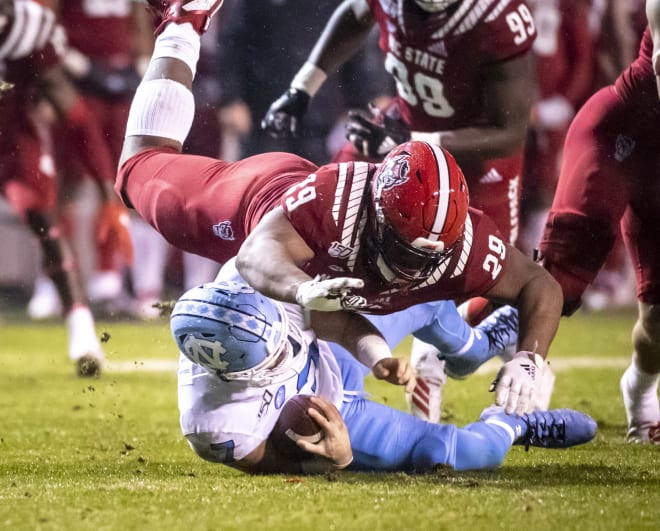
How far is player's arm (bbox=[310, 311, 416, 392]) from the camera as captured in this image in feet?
11.0

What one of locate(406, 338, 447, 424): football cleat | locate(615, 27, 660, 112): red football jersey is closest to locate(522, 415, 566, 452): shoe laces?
locate(406, 338, 447, 424): football cleat

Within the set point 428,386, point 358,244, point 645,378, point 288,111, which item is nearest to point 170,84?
point 288,111

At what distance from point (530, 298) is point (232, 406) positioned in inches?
41.2

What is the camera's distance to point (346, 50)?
543 cm

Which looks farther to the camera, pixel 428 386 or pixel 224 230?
pixel 428 386

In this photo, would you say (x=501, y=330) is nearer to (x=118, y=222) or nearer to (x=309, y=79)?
(x=309, y=79)

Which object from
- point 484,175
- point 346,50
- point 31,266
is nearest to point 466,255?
point 484,175

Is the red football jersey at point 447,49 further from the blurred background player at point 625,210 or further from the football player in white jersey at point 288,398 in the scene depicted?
the football player in white jersey at point 288,398

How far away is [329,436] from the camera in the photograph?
364 centimetres

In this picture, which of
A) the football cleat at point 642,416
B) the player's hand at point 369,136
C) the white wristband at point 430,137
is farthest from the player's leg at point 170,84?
the football cleat at point 642,416

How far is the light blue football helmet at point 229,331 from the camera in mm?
3465

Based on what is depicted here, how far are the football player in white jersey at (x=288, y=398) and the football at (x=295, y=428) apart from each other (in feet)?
0.08

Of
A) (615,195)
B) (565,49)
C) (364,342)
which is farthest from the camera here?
(565,49)

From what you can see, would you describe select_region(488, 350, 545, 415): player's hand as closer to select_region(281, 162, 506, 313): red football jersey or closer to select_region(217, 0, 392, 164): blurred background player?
select_region(281, 162, 506, 313): red football jersey
